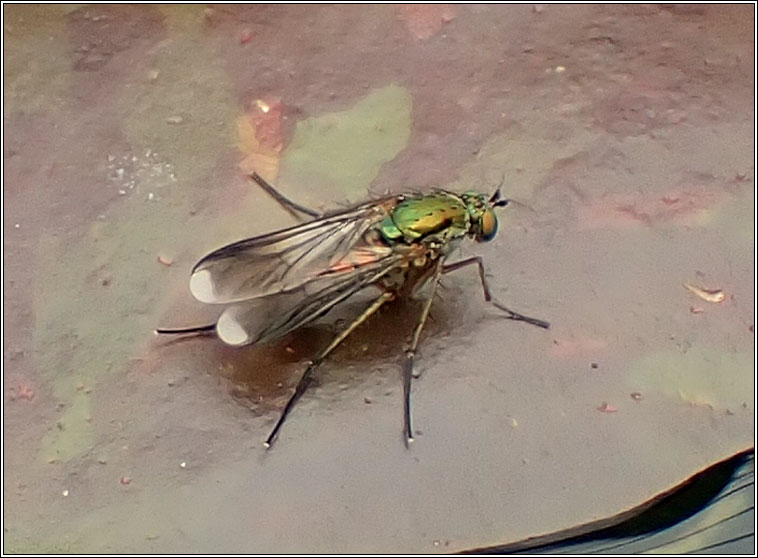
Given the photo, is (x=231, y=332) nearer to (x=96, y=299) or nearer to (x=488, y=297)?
(x=96, y=299)

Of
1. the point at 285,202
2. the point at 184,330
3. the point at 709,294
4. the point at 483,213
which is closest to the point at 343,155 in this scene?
the point at 285,202

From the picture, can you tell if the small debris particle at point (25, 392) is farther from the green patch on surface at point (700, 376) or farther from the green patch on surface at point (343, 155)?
the green patch on surface at point (700, 376)

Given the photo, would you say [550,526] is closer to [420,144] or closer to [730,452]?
[730,452]

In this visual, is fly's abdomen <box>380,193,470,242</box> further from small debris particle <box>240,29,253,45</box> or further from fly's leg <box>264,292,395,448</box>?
small debris particle <box>240,29,253,45</box>

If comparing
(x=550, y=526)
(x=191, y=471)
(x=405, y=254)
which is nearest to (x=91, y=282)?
(x=191, y=471)

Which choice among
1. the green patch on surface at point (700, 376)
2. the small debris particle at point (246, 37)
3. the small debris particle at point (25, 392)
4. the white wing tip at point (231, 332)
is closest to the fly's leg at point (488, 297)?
the green patch on surface at point (700, 376)
